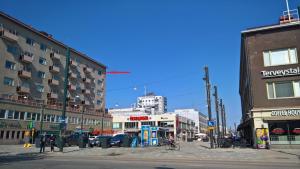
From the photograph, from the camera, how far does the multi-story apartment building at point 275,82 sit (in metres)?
29.3

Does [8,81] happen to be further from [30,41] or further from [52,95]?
[52,95]

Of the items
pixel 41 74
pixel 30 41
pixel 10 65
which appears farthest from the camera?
pixel 41 74

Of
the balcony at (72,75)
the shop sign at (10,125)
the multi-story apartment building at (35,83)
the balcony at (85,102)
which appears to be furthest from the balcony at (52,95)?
the shop sign at (10,125)

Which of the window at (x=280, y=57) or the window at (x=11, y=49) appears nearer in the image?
the window at (x=280, y=57)

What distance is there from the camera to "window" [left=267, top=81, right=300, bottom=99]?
1176 inches

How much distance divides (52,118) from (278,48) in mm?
47677

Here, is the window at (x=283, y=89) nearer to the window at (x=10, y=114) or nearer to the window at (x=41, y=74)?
the window at (x=10, y=114)

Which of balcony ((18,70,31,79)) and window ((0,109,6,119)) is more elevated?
balcony ((18,70,31,79))

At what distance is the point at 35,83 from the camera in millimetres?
61781

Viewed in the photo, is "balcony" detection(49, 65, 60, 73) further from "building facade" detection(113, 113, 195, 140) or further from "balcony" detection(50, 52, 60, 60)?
"building facade" detection(113, 113, 195, 140)

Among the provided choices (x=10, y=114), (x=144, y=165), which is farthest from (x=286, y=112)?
(x=10, y=114)

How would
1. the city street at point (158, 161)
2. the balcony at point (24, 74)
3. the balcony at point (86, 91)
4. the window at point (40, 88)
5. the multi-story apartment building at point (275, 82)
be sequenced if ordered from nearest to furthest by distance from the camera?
the city street at point (158, 161) < the multi-story apartment building at point (275, 82) < the balcony at point (24, 74) < the window at point (40, 88) < the balcony at point (86, 91)

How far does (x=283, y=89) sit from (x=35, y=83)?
50.1 meters

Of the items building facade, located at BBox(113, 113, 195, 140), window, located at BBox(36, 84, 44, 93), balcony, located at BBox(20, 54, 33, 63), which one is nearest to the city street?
balcony, located at BBox(20, 54, 33, 63)
